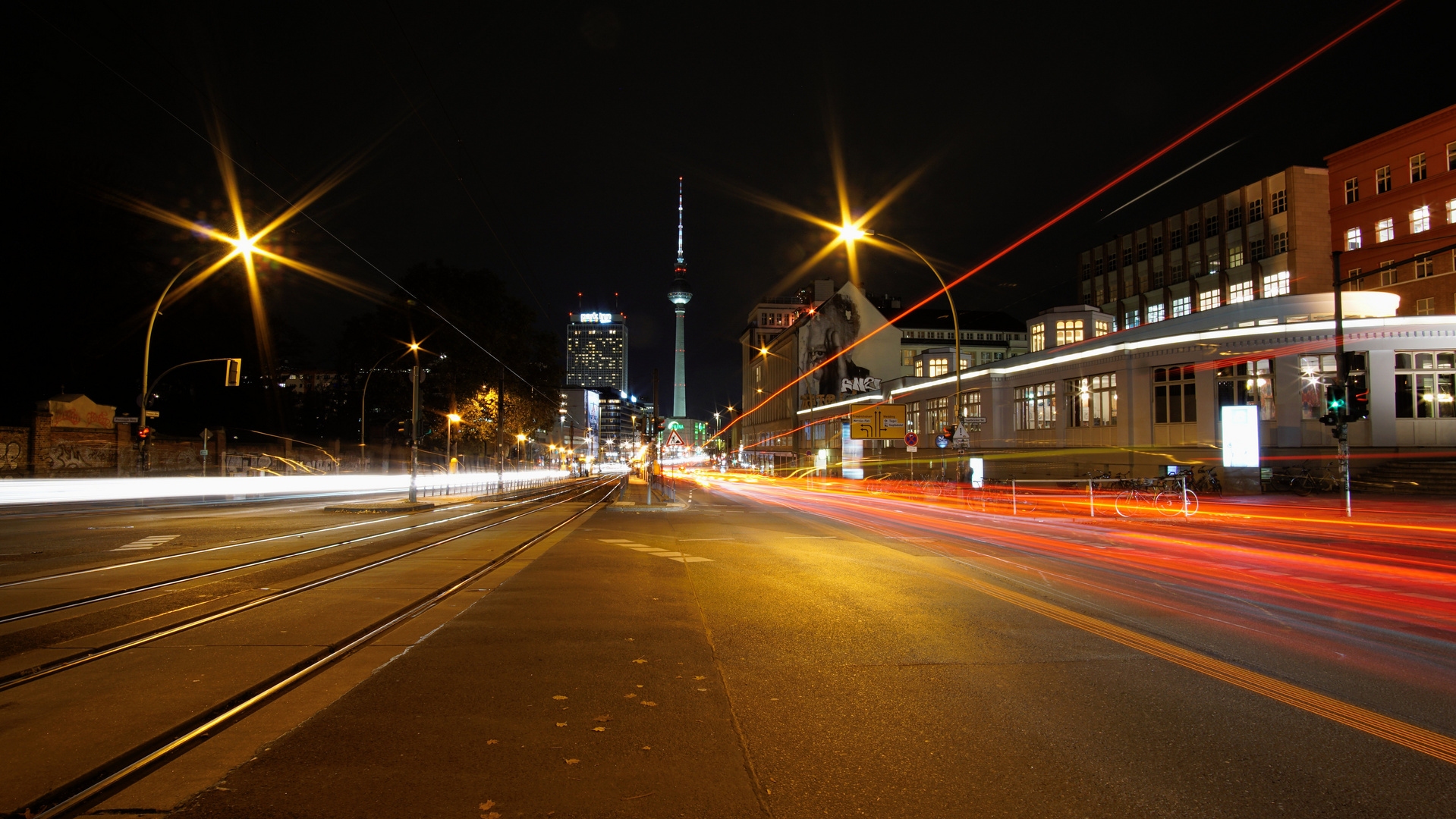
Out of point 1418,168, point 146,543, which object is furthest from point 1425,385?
point 146,543

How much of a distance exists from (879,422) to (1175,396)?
1836cm

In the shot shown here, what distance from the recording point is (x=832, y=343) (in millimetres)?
93312

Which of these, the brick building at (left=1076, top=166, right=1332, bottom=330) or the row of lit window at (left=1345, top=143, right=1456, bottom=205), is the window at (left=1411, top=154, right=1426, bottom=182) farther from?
the brick building at (left=1076, top=166, right=1332, bottom=330)

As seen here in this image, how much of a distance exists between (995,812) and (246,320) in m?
66.7

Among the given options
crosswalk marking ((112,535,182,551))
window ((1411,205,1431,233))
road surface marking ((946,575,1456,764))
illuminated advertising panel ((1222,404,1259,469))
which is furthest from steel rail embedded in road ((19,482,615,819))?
window ((1411,205,1431,233))

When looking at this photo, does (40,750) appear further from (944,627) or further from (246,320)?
(246,320)

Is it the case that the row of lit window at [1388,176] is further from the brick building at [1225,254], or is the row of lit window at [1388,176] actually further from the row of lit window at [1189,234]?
the row of lit window at [1189,234]

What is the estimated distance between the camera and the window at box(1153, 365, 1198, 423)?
112ft

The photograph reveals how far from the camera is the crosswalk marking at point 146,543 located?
45.7 feet

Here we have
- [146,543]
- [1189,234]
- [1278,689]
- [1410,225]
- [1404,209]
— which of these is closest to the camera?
[1278,689]

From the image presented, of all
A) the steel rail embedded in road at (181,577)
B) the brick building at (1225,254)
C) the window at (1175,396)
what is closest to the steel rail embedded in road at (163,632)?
the steel rail embedded in road at (181,577)

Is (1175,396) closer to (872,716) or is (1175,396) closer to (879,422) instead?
(879,422)

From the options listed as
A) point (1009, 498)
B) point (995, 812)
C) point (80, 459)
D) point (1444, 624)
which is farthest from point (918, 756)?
point (80, 459)

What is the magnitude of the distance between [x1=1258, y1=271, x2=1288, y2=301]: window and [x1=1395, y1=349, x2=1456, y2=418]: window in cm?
2357
